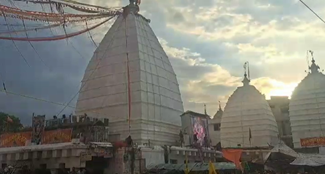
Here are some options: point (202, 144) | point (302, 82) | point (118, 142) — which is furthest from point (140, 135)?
point (302, 82)

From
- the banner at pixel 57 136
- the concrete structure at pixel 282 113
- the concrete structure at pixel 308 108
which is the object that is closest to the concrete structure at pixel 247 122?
the concrete structure at pixel 308 108

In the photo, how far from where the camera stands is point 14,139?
33.0 metres

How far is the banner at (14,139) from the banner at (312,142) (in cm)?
3132

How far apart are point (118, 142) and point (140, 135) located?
3.43m

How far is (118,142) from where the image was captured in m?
31.0

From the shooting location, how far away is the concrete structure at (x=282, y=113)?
5691 centimetres

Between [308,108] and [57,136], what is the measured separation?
104 feet

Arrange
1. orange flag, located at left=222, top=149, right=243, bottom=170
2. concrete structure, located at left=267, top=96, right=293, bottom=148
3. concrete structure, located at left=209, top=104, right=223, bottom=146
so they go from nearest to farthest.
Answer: orange flag, located at left=222, top=149, right=243, bottom=170
concrete structure, located at left=267, top=96, right=293, bottom=148
concrete structure, located at left=209, top=104, right=223, bottom=146

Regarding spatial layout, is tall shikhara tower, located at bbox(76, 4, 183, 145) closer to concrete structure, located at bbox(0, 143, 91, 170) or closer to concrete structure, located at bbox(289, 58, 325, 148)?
concrete structure, located at bbox(0, 143, 91, 170)

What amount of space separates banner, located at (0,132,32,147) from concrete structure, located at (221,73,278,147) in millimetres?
27127

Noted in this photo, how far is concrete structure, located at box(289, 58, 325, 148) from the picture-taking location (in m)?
44.9

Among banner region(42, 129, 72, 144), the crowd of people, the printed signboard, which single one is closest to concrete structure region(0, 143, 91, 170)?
the crowd of people

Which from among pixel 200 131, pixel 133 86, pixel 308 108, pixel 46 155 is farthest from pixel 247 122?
pixel 46 155

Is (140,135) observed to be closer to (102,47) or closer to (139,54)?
(139,54)
